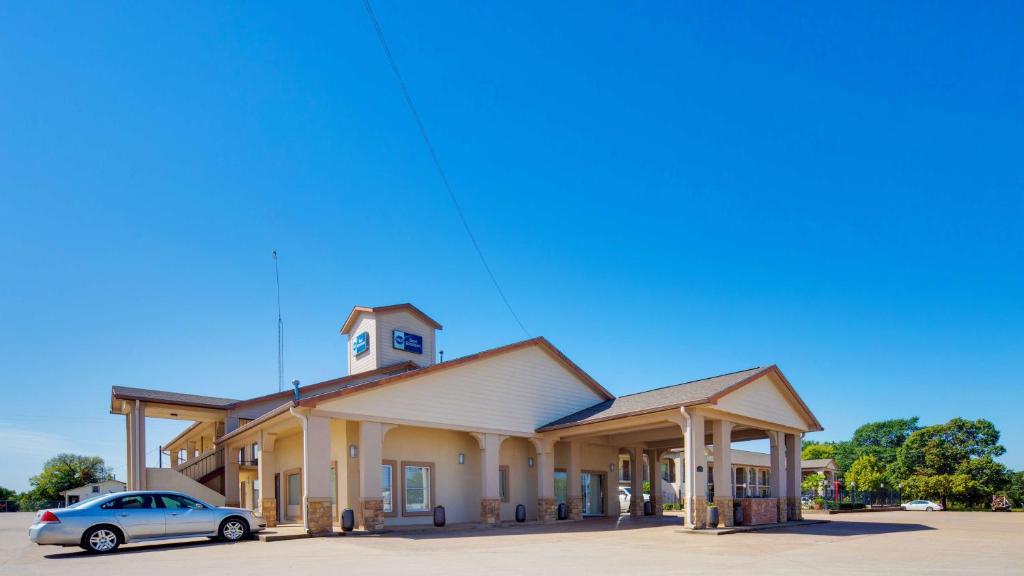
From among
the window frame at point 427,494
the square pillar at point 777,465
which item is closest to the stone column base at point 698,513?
the square pillar at point 777,465

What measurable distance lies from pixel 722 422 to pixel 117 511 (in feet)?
48.6

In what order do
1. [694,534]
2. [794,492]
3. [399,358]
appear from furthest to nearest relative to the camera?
1. [399,358]
2. [794,492]
3. [694,534]

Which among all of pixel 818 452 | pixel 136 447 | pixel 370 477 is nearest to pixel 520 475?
pixel 370 477

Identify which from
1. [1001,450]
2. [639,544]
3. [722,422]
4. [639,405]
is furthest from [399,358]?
[1001,450]

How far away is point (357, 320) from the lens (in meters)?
27.4

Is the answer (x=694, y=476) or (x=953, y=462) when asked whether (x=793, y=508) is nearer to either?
(x=694, y=476)

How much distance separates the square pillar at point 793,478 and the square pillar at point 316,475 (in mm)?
14827

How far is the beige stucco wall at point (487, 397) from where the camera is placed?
1919 centimetres

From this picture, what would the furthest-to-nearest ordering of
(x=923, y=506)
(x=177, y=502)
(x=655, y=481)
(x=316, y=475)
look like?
(x=923, y=506) < (x=655, y=481) < (x=316, y=475) < (x=177, y=502)

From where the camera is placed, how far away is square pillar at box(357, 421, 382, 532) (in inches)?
719

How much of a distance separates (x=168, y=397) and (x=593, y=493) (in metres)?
15.6

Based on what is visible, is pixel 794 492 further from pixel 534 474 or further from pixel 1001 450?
pixel 1001 450

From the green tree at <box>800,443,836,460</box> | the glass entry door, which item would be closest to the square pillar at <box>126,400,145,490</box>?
the glass entry door

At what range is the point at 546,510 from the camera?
23.1m
